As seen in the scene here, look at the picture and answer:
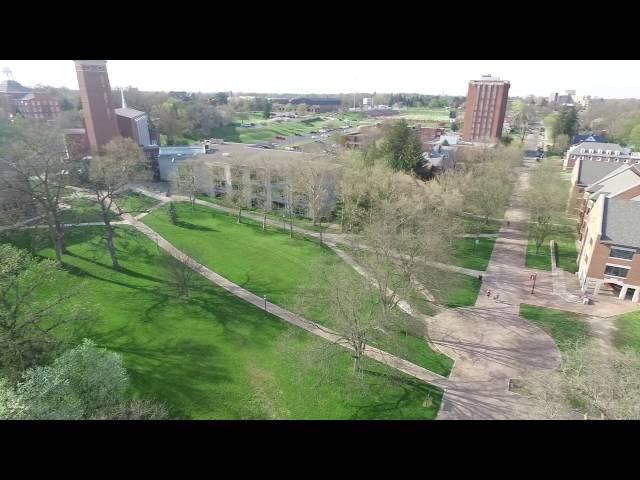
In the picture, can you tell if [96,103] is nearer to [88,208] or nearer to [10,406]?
[88,208]

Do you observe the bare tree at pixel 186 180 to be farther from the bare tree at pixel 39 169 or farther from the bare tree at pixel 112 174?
the bare tree at pixel 39 169

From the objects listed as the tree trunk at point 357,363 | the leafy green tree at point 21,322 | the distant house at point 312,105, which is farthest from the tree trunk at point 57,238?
the distant house at point 312,105

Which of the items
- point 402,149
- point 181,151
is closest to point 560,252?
point 402,149

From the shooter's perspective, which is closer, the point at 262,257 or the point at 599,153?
the point at 262,257

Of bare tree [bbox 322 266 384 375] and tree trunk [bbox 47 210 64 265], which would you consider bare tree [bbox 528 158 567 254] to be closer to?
bare tree [bbox 322 266 384 375]

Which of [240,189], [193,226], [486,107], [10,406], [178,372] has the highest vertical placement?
[486,107]

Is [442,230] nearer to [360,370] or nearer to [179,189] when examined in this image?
[360,370]
